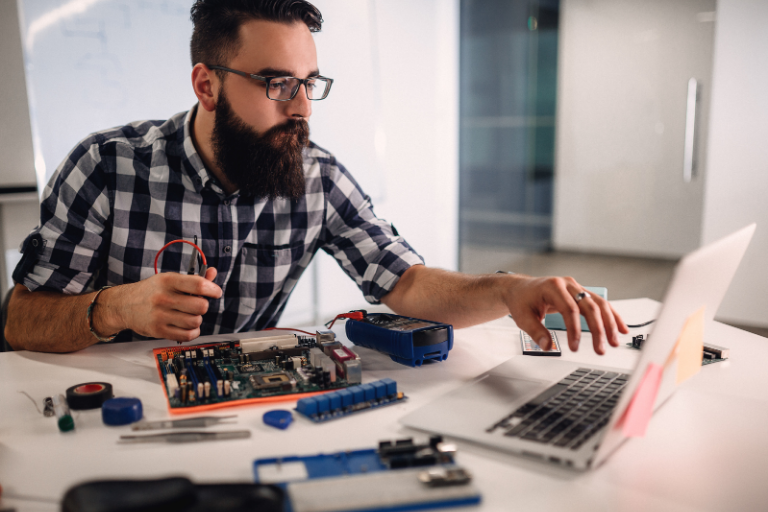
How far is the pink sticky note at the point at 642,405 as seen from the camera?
0.70 m

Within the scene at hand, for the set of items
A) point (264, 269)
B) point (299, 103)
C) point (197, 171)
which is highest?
point (299, 103)

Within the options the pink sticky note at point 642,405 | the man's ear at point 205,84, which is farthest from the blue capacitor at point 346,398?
the man's ear at point 205,84

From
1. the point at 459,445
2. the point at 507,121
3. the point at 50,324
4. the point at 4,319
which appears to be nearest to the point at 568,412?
the point at 459,445

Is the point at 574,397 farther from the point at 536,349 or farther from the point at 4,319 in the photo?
the point at 4,319

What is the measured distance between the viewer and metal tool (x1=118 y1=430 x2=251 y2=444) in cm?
76

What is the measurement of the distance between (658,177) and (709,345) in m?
2.76

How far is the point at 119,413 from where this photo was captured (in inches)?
32.0

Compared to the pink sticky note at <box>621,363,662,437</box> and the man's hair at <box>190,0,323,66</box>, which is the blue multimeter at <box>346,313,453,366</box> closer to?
the pink sticky note at <box>621,363,662,437</box>

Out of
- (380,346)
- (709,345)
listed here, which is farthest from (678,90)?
(380,346)

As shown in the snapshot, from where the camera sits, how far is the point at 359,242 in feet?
4.87

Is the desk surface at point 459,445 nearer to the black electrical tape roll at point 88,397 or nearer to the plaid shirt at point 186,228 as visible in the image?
the black electrical tape roll at point 88,397

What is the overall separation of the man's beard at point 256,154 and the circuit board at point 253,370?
44 centimetres

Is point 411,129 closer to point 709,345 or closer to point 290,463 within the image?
point 709,345

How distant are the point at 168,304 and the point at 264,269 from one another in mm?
470
